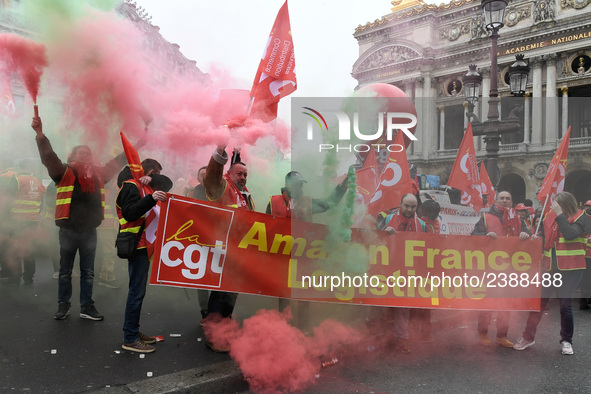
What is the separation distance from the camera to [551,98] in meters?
30.3

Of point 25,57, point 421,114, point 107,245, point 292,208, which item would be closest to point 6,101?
point 25,57

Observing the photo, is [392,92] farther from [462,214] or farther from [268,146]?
[462,214]

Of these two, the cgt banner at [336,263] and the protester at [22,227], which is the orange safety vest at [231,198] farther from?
the protester at [22,227]

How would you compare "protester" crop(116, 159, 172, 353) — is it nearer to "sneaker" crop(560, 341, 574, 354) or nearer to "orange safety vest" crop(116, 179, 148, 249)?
"orange safety vest" crop(116, 179, 148, 249)

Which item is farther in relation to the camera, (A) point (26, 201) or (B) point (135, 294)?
(A) point (26, 201)

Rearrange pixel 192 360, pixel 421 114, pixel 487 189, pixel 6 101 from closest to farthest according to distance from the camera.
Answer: pixel 192 360 < pixel 6 101 < pixel 487 189 < pixel 421 114

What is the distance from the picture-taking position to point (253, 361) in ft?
11.6

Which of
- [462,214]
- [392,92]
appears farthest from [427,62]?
[392,92]

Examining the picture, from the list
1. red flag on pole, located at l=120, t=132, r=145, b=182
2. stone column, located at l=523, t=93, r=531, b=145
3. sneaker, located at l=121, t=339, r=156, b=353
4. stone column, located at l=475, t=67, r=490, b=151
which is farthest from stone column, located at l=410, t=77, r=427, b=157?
sneaker, located at l=121, t=339, r=156, b=353

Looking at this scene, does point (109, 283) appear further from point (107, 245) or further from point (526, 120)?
point (526, 120)

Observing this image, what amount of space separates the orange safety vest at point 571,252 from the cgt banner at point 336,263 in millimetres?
217

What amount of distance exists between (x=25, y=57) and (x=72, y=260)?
2049 mm

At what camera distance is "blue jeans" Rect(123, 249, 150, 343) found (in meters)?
3.89

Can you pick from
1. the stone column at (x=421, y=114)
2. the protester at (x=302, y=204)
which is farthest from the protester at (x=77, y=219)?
the stone column at (x=421, y=114)
